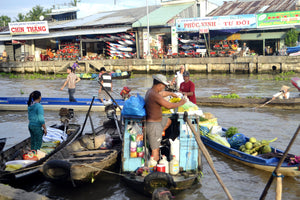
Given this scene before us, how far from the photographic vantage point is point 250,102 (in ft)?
49.3

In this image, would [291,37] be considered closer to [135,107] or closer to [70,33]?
[70,33]

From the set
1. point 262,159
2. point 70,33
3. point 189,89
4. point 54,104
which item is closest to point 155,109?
point 262,159

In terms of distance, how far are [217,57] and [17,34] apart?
24440mm

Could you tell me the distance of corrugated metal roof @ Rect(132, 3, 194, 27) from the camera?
33.1 m

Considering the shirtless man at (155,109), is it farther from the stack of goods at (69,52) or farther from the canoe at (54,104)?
the stack of goods at (69,52)

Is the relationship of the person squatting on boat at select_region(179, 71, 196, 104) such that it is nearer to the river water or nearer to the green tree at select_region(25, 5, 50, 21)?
the river water

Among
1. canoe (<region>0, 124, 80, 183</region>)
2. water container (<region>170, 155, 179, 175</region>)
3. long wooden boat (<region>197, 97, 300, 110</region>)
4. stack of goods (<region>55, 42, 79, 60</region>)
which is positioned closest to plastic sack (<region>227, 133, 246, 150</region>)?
water container (<region>170, 155, 179, 175</region>)

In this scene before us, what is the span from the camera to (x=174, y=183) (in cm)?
628

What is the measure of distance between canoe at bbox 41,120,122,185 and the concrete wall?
2107 centimetres

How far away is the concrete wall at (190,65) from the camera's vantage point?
27.8 metres

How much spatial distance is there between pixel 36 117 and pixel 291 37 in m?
25.6

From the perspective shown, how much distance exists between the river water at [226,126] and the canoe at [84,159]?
0.55 meters

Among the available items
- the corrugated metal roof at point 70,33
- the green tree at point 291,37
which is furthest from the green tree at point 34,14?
the green tree at point 291,37

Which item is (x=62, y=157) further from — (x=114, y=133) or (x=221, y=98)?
(x=221, y=98)
